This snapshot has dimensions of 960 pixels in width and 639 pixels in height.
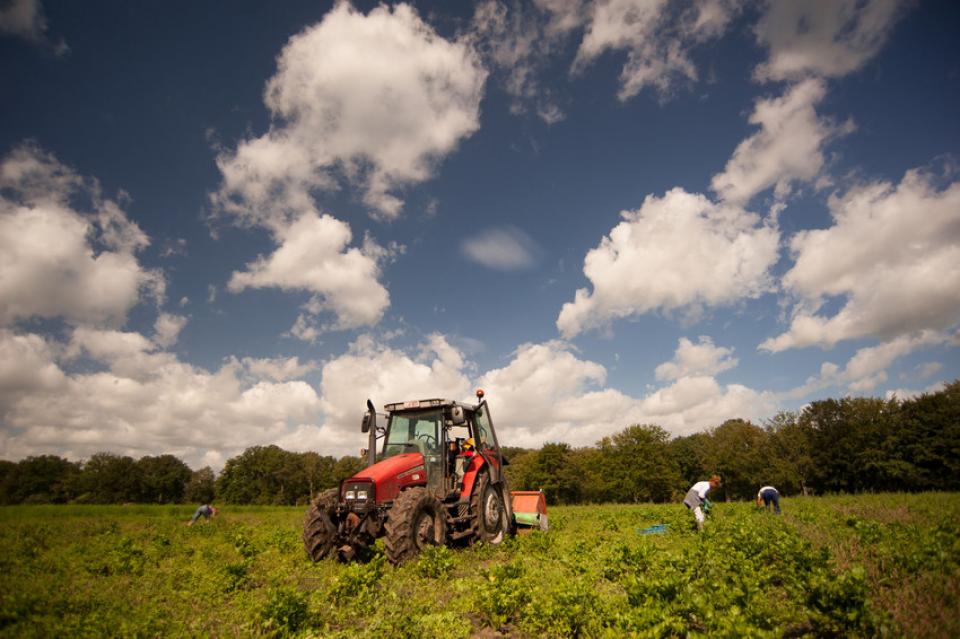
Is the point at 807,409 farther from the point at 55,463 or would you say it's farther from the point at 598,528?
the point at 55,463

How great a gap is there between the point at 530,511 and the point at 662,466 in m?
48.3

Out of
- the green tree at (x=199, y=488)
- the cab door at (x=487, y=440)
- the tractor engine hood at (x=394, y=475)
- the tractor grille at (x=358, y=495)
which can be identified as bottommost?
A: the green tree at (x=199, y=488)

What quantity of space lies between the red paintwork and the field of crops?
1.18 meters

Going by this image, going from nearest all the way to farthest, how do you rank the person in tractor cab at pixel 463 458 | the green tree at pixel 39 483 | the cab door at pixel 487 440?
the person in tractor cab at pixel 463 458 → the cab door at pixel 487 440 → the green tree at pixel 39 483

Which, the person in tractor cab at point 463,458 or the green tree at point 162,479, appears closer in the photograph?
the person in tractor cab at point 463,458

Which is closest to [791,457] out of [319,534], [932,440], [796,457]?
[796,457]

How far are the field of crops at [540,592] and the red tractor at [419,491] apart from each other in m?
0.57

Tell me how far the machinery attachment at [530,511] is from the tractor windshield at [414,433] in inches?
150

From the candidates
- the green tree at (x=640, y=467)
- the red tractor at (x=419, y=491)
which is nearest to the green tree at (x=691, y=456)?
the green tree at (x=640, y=467)

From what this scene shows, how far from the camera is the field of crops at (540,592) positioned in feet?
13.8

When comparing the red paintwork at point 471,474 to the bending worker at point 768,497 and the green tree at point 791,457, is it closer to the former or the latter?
the bending worker at point 768,497

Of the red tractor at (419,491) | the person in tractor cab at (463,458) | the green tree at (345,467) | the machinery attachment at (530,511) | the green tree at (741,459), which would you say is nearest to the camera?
the red tractor at (419,491)

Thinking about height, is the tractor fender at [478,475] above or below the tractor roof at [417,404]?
below

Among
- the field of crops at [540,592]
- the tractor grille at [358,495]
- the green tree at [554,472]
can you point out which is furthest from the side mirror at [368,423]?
the green tree at [554,472]
